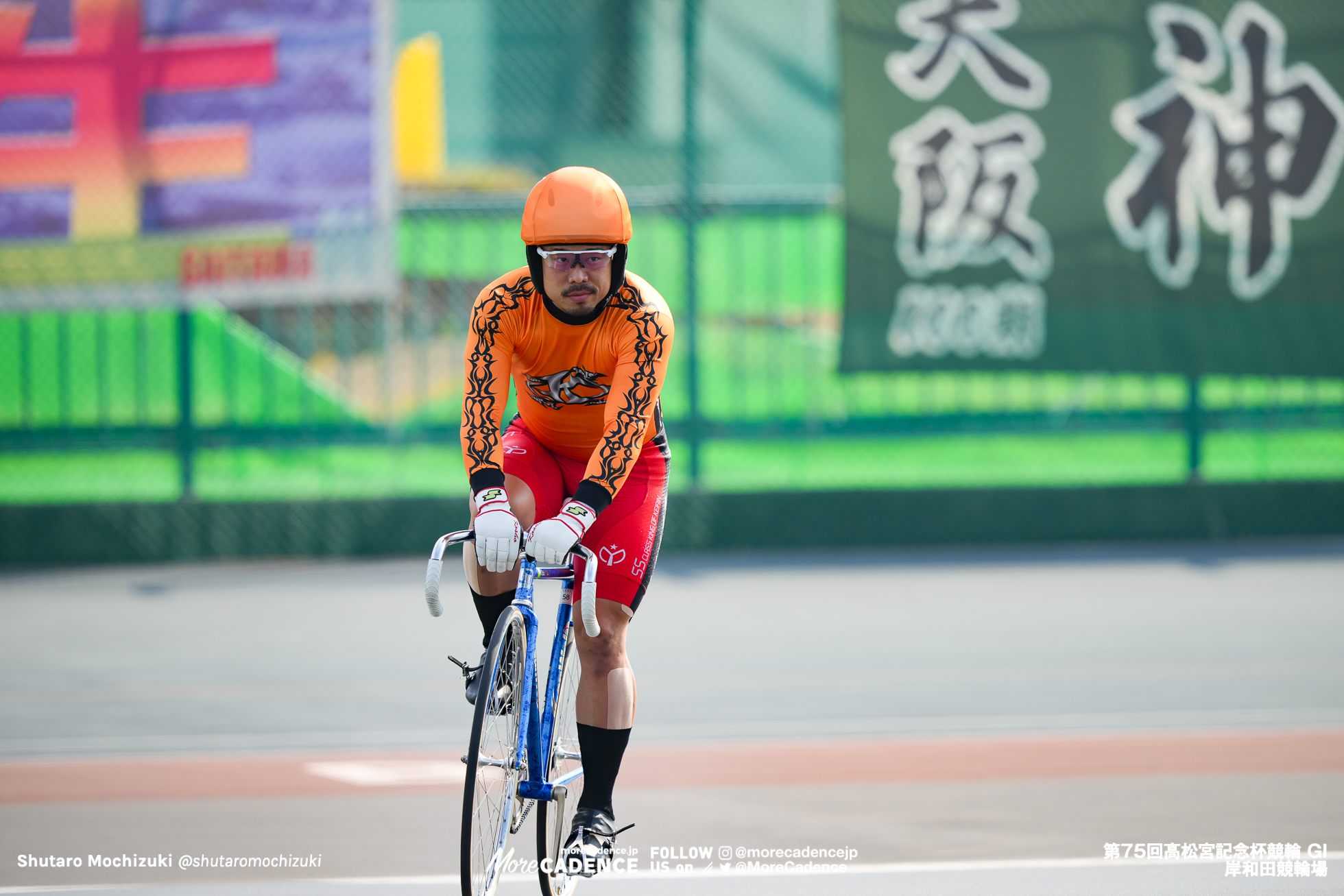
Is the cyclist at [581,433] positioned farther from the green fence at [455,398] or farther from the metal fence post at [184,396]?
the metal fence post at [184,396]

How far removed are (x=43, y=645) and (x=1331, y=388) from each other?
9.36 m

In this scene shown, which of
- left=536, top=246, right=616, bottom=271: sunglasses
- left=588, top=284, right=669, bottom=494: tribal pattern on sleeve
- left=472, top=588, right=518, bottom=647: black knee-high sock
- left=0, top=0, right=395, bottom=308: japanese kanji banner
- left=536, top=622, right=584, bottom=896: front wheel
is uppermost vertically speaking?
left=0, top=0, right=395, bottom=308: japanese kanji banner

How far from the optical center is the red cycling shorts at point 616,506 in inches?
200

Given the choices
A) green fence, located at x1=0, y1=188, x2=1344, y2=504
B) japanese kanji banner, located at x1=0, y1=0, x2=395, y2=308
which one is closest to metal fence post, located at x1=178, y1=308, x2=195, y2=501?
green fence, located at x1=0, y1=188, x2=1344, y2=504

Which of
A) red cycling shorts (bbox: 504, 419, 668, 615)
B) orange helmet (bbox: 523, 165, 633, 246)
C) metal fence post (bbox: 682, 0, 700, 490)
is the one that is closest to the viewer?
orange helmet (bbox: 523, 165, 633, 246)

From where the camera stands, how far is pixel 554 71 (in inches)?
528

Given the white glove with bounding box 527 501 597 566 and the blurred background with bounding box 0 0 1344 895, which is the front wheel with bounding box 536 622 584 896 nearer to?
the white glove with bounding box 527 501 597 566

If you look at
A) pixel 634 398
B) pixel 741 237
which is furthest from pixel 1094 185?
pixel 634 398


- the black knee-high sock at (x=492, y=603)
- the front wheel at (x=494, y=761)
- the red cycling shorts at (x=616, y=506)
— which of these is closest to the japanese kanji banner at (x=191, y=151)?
the red cycling shorts at (x=616, y=506)

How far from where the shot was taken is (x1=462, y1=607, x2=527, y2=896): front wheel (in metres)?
4.33

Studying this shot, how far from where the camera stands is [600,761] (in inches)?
197

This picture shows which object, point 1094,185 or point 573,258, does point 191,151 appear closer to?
point 1094,185

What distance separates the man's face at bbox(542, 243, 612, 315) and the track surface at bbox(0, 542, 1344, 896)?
169 centimetres

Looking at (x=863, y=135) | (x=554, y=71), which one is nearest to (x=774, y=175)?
(x=863, y=135)
